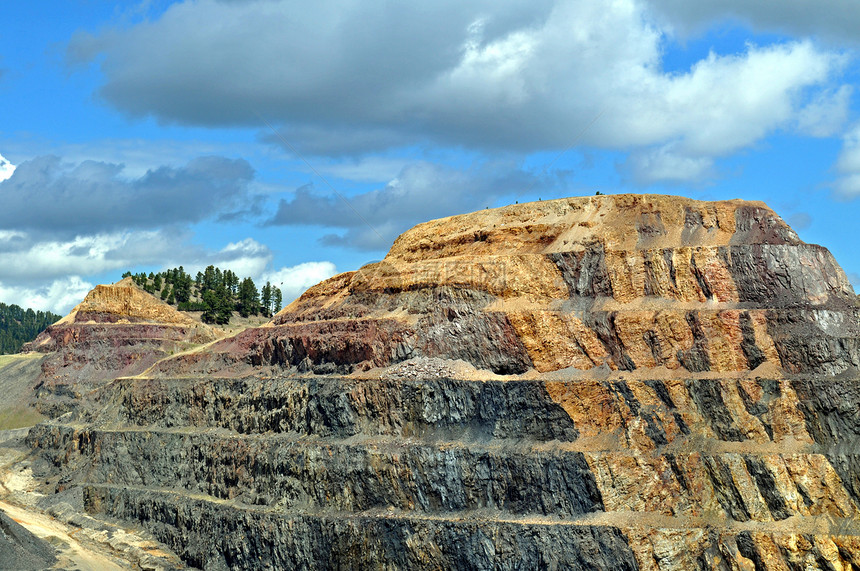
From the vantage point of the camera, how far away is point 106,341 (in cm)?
12200

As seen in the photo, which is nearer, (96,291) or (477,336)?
(477,336)

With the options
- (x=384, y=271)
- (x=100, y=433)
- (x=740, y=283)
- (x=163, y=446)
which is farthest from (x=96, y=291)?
(x=740, y=283)

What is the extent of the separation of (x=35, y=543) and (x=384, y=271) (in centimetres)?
3141

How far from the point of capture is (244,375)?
3068 inches

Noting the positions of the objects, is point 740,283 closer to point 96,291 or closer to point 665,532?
point 665,532

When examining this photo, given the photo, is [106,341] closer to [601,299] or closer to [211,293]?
[211,293]

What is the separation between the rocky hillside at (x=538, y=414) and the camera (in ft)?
177

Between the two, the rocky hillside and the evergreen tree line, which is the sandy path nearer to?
the rocky hillside

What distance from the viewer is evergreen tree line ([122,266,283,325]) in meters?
152

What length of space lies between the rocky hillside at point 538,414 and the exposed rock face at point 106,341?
36642 mm

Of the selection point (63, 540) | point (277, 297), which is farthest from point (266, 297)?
point (63, 540)

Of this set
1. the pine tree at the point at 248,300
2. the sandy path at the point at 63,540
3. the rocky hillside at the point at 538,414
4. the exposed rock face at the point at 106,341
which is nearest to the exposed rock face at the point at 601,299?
the rocky hillside at the point at 538,414

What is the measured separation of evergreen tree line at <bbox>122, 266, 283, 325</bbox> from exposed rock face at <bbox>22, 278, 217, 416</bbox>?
14437 mm

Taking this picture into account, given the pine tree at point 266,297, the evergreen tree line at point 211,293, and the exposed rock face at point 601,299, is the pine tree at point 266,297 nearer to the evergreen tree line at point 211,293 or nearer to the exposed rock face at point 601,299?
the evergreen tree line at point 211,293
